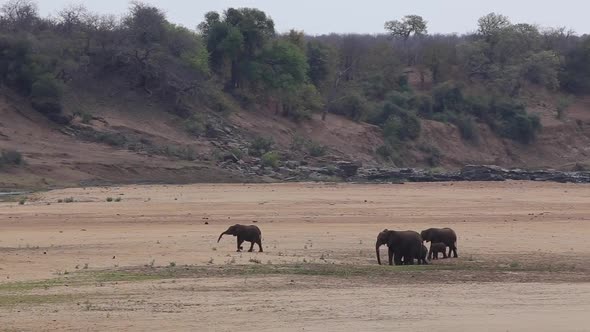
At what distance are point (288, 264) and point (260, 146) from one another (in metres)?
37.0

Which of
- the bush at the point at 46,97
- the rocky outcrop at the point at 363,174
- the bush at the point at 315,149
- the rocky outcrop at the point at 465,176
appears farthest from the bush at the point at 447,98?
the bush at the point at 46,97

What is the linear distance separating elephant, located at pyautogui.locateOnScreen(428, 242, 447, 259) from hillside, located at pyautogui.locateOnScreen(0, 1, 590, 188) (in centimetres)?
2570

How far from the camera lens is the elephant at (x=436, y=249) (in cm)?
2516

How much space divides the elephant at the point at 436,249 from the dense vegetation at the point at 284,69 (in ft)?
113

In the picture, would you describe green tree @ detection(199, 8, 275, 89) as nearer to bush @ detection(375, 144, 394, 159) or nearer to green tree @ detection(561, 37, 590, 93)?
bush @ detection(375, 144, 394, 159)

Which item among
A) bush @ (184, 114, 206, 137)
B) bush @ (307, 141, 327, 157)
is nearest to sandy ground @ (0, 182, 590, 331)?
bush @ (184, 114, 206, 137)

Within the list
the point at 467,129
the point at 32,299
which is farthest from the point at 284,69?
the point at 32,299

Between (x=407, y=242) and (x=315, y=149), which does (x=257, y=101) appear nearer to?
(x=315, y=149)

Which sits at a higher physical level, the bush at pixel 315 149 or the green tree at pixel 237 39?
the green tree at pixel 237 39

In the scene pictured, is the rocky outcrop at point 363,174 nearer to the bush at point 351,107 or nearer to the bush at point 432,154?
the bush at point 432,154

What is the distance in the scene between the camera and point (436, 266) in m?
23.4

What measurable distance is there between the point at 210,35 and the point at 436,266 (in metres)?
47.5

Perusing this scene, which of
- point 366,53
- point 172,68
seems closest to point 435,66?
point 366,53

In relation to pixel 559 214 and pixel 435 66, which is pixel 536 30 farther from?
pixel 559 214
